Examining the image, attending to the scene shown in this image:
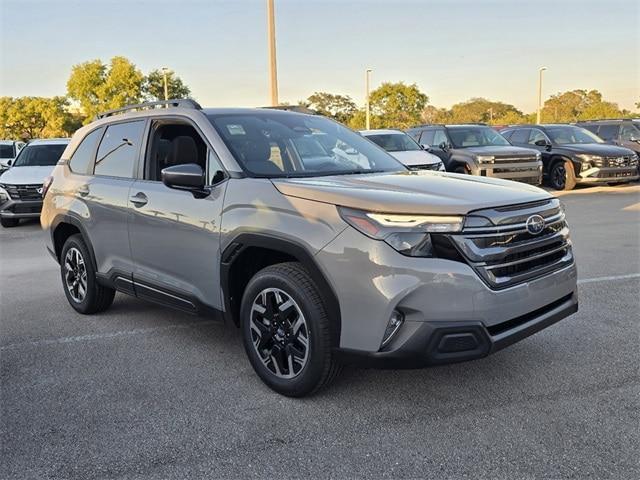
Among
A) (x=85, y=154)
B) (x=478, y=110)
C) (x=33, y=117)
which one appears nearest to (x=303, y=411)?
(x=85, y=154)

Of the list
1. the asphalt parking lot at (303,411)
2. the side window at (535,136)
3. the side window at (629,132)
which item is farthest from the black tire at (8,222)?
the side window at (629,132)

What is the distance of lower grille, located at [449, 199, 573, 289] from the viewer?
302cm

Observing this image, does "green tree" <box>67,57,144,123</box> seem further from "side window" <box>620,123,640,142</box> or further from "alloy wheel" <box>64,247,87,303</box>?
"alloy wheel" <box>64,247,87,303</box>

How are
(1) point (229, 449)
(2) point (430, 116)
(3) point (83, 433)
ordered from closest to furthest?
(1) point (229, 449), (3) point (83, 433), (2) point (430, 116)

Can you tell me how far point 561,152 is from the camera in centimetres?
1544

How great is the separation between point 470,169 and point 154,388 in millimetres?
11310

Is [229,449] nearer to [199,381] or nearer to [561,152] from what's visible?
[199,381]

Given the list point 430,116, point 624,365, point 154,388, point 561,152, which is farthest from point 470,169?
point 430,116

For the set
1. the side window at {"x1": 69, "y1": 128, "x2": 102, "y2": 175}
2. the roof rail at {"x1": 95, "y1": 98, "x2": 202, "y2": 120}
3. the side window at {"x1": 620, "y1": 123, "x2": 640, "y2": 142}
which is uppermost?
the roof rail at {"x1": 95, "y1": 98, "x2": 202, "y2": 120}

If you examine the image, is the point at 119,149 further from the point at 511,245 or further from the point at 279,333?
the point at 511,245

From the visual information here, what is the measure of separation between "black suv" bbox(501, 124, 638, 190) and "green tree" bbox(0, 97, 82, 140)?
61023 mm

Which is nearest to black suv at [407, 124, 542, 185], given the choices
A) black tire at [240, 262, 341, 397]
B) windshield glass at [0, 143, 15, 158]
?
black tire at [240, 262, 341, 397]

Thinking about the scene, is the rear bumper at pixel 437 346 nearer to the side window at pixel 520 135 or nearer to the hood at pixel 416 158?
the hood at pixel 416 158

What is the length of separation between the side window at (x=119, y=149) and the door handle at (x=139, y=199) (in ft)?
0.86
